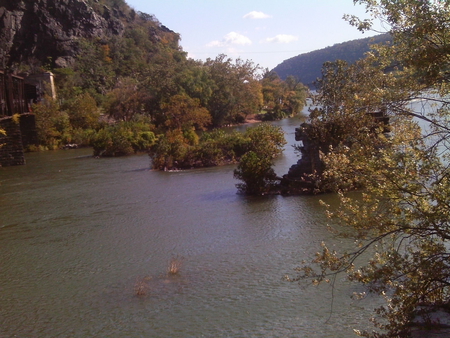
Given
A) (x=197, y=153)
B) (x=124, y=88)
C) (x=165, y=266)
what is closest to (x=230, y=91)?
(x=124, y=88)

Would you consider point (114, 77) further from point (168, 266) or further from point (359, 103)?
point (359, 103)

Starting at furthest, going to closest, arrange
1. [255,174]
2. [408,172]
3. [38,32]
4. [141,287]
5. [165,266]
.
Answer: [38,32] → [255,174] → [165,266] → [141,287] → [408,172]

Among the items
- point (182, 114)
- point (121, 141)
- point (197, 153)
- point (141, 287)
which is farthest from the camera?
point (182, 114)

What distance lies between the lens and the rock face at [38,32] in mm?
74375

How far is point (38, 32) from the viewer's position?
75.9 meters

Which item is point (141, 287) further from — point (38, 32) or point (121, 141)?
point (38, 32)

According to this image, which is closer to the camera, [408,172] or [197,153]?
[408,172]

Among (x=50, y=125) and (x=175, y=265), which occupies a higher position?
(x=50, y=125)

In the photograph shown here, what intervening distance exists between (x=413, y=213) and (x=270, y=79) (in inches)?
3325

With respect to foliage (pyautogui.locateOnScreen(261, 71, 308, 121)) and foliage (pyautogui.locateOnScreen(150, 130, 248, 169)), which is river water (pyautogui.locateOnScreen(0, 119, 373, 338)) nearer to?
foliage (pyautogui.locateOnScreen(150, 130, 248, 169))

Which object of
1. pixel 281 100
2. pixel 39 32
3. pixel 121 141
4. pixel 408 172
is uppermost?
pixel 39 32

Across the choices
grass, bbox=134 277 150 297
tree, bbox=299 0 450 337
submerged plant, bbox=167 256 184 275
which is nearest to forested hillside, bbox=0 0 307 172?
submerged plant, bbox=167 256 184 275

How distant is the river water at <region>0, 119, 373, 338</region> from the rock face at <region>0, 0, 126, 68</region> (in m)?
59.2

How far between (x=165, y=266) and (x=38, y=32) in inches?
2867
